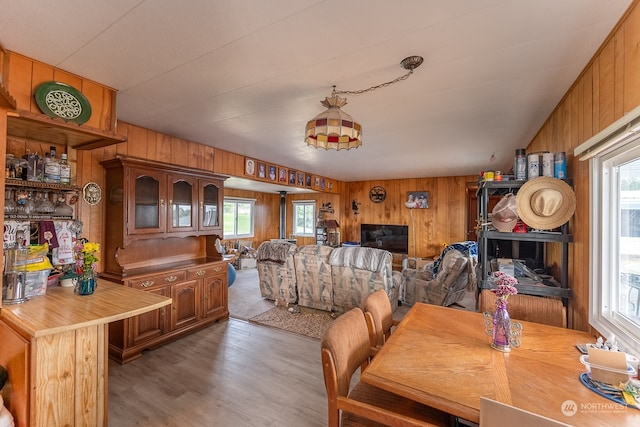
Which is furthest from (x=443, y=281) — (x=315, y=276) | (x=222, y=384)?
(x=222, y=384)

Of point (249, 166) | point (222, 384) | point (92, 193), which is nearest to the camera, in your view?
point (222, 384)

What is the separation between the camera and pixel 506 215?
2084 mm

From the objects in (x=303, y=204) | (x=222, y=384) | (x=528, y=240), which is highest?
(x=303, y=204)

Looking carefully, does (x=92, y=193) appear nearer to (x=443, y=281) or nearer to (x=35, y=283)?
(x=35, y=283)

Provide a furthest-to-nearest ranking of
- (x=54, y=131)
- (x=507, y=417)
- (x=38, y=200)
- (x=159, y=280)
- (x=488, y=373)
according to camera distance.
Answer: (x=159, y=280) < (x=38, y=200) < (x=54, y=131) < (x=488, y=373) < (x=507, y=417)

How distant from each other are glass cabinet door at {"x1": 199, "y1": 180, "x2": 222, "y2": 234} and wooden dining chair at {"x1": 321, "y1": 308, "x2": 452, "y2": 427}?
2.54 m

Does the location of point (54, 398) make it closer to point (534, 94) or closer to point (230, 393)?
point (230, 393)

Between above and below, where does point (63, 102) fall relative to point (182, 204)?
above

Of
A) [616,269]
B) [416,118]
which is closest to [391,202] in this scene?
[416,118]

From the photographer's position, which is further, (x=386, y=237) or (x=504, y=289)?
(x=386, y=237)

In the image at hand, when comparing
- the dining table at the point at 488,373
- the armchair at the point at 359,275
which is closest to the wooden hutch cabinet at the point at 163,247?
the armchair at the point at 359,275

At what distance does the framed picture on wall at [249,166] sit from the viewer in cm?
432

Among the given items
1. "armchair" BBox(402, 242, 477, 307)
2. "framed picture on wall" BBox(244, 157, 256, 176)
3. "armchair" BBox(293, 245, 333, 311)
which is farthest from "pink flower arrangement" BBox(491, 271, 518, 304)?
"framed picture on wall" BBox(244, 157, 256, 176)

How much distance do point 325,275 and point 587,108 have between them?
2.96 m
